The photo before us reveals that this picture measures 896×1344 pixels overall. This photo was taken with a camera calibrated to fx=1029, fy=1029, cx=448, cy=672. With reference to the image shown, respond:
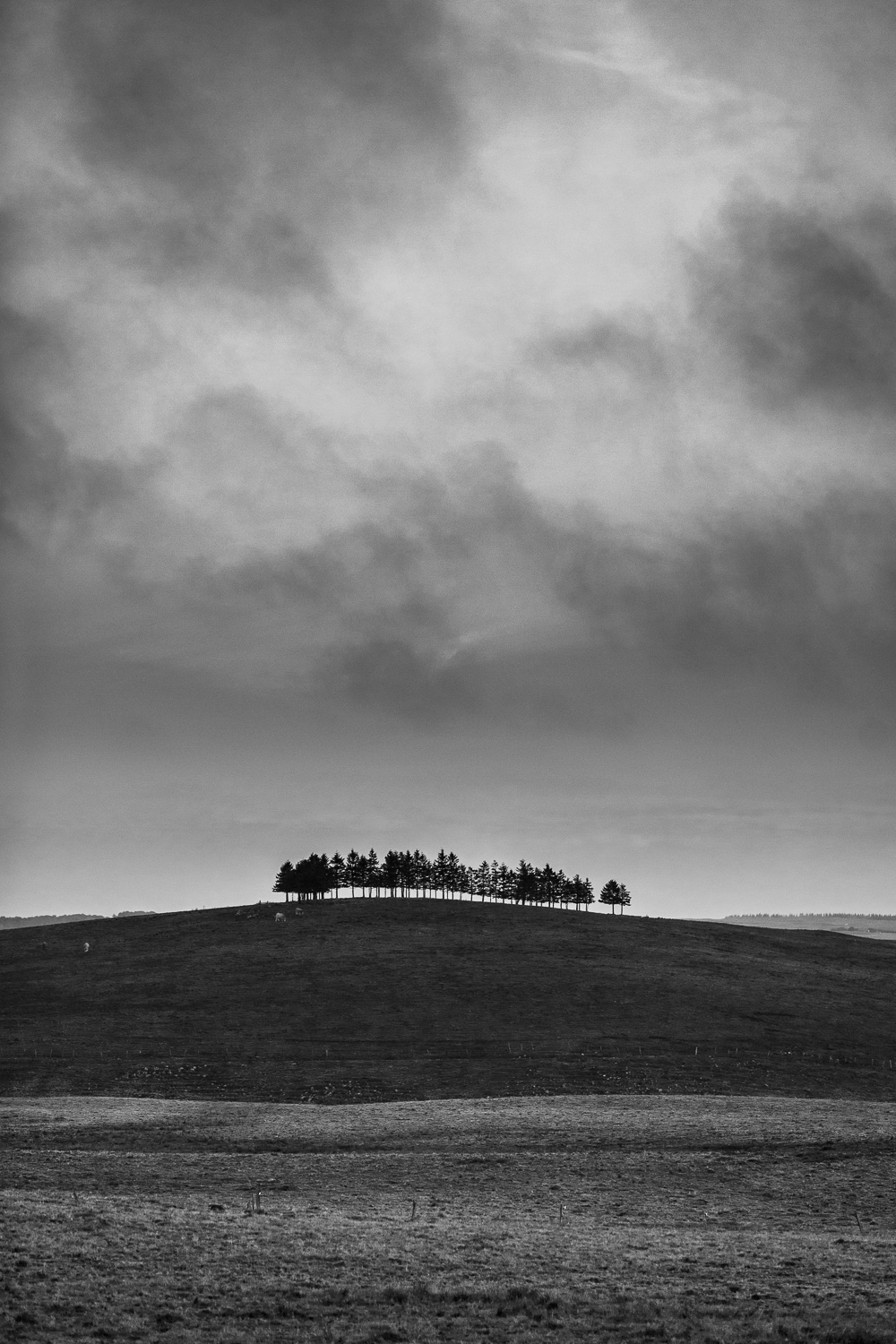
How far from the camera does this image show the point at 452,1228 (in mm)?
27594

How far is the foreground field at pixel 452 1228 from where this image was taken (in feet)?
64.5

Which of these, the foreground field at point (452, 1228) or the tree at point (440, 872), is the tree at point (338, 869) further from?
the foreground field at point (452, 1228)

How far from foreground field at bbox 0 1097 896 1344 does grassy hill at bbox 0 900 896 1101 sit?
1762 centimetres

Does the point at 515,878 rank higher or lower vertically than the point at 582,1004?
higher

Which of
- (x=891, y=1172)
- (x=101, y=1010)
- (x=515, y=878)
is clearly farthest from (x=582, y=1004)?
(x=515, y=878)

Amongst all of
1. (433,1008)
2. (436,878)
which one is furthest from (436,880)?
(433,1008)

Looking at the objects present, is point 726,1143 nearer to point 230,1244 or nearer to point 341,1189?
point 341,1189

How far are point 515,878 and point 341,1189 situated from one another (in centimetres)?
15645

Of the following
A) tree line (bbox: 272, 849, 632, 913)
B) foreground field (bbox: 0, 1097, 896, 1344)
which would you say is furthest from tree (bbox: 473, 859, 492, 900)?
foreground field (bbox: 0, 1097, 896, 1344)

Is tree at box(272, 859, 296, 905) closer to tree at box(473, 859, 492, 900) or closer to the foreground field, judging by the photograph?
tree at box(473, 859, 492, 900)

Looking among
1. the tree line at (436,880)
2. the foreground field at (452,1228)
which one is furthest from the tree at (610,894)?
the foreground field at (452,1228)

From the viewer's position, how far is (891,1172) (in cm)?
3725

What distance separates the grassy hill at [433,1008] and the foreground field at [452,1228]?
17623 millimetres

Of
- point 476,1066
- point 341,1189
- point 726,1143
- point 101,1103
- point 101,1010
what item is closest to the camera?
point 341,1189
